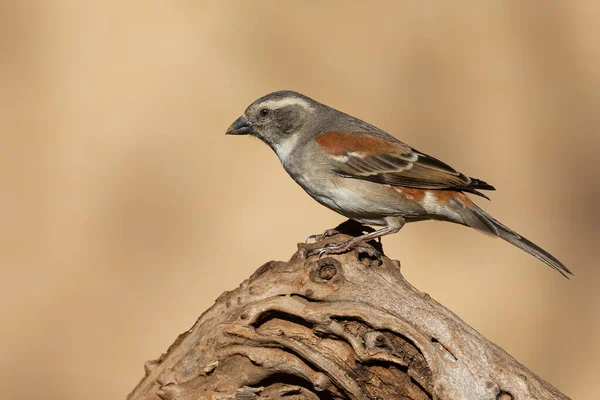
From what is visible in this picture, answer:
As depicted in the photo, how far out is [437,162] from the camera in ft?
23.7

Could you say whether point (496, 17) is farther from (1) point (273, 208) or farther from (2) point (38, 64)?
(2) point (38, 64)

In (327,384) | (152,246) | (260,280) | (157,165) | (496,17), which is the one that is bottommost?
(327,384)

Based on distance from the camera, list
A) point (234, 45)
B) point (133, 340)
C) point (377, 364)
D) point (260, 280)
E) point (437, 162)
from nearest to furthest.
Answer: point (377, 364), point (260, 280), point (437, 162), point (133, 340), point (234, 45)

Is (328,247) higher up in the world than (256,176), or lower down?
lower down

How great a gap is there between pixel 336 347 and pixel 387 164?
224 cm

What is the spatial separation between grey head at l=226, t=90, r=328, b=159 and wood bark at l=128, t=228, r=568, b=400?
2.03 meters

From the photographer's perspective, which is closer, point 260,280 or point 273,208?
point 260,280

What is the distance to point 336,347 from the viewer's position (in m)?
5.53

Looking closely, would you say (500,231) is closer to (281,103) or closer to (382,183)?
(382,183)

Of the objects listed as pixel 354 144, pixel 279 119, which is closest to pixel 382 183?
pixel 354 144

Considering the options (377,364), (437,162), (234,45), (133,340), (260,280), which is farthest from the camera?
(234,45)

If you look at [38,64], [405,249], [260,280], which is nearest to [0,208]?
[38,64]

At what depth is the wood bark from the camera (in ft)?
17.8

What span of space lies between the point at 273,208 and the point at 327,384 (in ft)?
18.4
